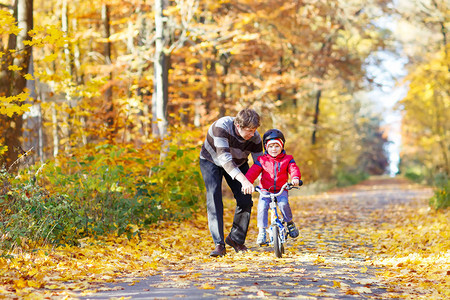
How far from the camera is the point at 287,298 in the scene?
4.56 metres

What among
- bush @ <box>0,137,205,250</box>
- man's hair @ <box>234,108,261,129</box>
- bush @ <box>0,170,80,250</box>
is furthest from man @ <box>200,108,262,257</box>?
bush @ <box>0,170,80,250</box>

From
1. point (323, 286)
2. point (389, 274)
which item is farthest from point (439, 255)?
point (323, 286)

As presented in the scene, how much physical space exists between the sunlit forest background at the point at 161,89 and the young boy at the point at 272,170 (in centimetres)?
227

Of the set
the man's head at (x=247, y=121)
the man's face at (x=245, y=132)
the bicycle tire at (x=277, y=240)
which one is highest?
the man's head at (x=247, y=121)

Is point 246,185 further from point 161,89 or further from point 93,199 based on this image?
point 161,89

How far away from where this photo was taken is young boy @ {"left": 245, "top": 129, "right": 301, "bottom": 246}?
6645 mm

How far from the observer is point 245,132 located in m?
6.57

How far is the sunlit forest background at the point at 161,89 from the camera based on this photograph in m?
8.02

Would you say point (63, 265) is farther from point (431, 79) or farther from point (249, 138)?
point (431, 79)

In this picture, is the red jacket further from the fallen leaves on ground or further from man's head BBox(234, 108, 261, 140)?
the fallen leaves on ground

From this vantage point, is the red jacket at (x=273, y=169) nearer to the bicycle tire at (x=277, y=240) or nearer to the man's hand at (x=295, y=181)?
the man's hand at (x=295, y=181)

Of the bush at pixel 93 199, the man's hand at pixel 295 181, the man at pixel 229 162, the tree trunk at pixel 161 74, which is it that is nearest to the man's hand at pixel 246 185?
the man at pixel 229 162

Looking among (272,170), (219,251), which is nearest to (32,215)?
(219,251)

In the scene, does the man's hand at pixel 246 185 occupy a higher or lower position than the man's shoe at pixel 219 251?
higher
